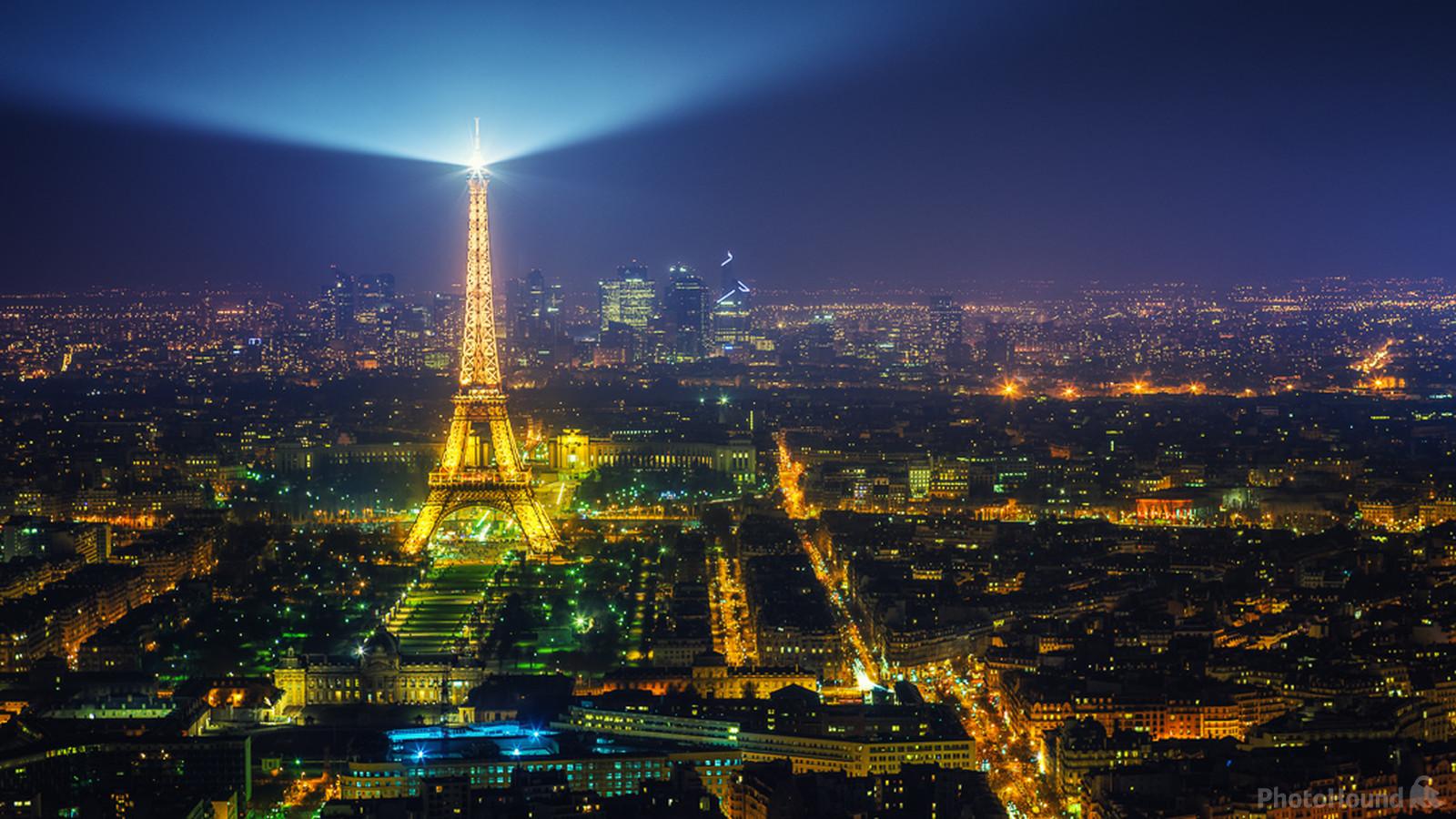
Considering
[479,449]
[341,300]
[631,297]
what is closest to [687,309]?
[631,297]

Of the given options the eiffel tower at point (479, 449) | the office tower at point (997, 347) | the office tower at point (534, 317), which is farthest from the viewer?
the office tower at point (997, 347)

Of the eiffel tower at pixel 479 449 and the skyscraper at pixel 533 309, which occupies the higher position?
the skyscraper at pixel 533 309

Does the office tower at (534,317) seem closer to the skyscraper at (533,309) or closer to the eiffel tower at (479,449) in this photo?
the skyscraper at (533,309)

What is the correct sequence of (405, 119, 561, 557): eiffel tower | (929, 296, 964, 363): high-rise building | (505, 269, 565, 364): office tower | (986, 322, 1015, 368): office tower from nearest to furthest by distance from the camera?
1. (405, 119, 561, 557): eiffel tower
2. (505, 269, 565, 364): office tower
3. (986, 322, 1015, 368): office tower
4. (929, 296, 964, 363): high-rise building

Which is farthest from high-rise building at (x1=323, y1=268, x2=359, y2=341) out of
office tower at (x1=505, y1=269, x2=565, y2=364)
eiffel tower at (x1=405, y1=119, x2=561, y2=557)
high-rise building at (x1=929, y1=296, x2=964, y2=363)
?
eiffel tower at (x1=405, y1=119, x2=561, y2=557)

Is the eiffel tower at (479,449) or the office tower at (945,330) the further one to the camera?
the office tower at (945,330)

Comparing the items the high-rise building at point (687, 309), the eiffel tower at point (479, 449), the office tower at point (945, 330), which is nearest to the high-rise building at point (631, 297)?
the high-rise building at point (687, 309)

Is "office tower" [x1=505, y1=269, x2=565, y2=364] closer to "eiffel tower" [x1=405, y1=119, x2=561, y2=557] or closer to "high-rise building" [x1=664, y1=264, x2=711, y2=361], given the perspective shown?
"high-rise building" [x1=664, y1=264, x2=711, y2=361]
